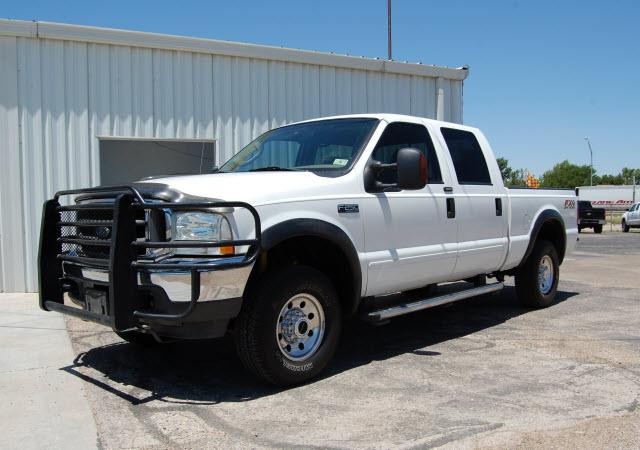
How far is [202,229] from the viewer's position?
3.93m

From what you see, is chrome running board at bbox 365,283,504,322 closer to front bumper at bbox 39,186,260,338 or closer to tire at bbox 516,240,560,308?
tire at bbox 516,240,560,308

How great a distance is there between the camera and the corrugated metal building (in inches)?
343

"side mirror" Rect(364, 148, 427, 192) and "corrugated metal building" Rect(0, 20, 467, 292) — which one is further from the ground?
"corrugated metal building" Rect(0, 20, 467, 292)

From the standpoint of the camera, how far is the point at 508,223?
6.66 m

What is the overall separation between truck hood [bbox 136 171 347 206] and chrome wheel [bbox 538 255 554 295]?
12.9ft

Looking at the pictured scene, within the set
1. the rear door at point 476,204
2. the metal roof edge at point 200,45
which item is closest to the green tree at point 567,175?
the metal roof edge at point 200,45

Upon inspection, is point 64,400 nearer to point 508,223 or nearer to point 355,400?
point 355,400

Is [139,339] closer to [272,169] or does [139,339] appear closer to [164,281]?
[164,281]

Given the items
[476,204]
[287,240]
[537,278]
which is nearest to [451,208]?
[476,204]

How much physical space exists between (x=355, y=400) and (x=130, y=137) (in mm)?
6548

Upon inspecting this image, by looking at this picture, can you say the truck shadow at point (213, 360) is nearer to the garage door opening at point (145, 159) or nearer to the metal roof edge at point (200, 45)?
the metal roof edge at point (200, 45)

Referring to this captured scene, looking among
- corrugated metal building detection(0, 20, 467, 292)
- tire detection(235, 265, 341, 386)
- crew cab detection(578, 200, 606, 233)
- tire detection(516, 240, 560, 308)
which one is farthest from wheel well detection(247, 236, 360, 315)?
crew cab detection(578, 200, 606, 233)

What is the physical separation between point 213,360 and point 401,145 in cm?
259

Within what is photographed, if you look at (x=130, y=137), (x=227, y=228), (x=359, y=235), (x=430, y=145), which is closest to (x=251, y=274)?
(x=227, y=228)
